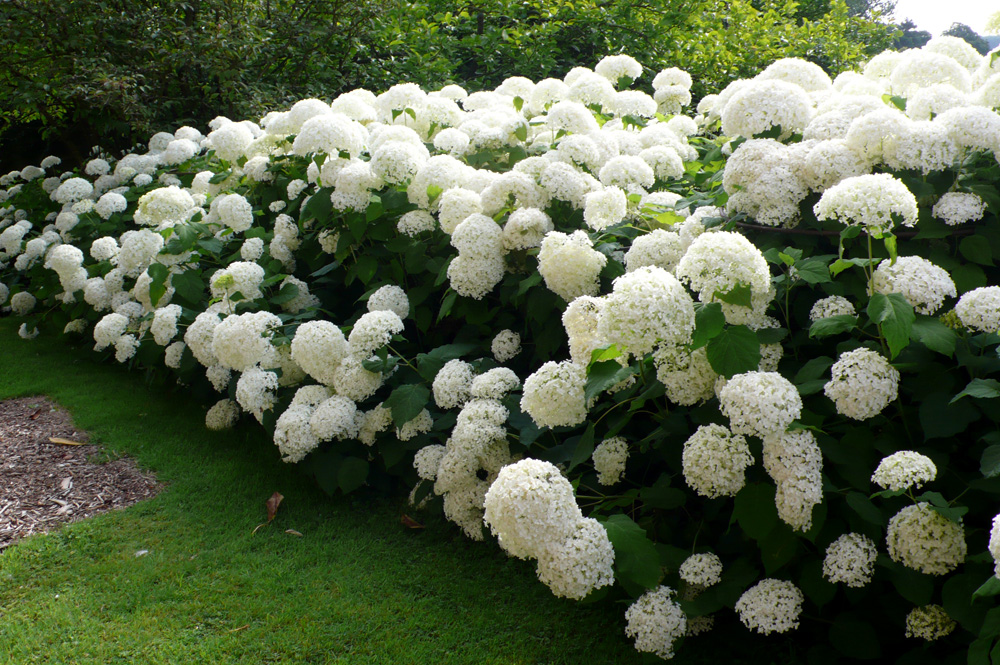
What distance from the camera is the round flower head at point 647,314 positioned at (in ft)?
7.16

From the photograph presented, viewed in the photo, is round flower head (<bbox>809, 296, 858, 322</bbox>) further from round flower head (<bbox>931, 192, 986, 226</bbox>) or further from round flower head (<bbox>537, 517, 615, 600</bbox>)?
round flower head (<bbox>537, 517, 615, 600</bbox>)

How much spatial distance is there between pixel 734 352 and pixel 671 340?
211 mm

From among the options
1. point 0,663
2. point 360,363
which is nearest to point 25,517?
point 0,663

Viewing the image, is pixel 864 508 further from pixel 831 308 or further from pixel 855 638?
pixel 831 308

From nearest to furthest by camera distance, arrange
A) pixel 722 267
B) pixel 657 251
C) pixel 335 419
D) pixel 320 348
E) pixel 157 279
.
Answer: pixel 722 267 → pixel 657 251 → pixel 335 419 → pixel 320 348 → pixel 157 279

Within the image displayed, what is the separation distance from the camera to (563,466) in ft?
9.52

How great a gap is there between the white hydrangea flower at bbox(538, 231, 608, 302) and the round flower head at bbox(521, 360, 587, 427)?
49cm

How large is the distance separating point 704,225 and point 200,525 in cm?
268

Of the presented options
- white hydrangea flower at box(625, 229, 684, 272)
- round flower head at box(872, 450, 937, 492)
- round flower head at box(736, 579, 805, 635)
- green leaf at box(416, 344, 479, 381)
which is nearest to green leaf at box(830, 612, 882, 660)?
round flower head at box(736, 579, 805, 635)

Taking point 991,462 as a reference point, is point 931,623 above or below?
below

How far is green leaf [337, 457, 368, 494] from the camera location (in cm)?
349

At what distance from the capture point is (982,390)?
2.02m

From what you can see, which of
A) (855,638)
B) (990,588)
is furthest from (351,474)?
(990,588)

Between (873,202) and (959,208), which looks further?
(959,208)
